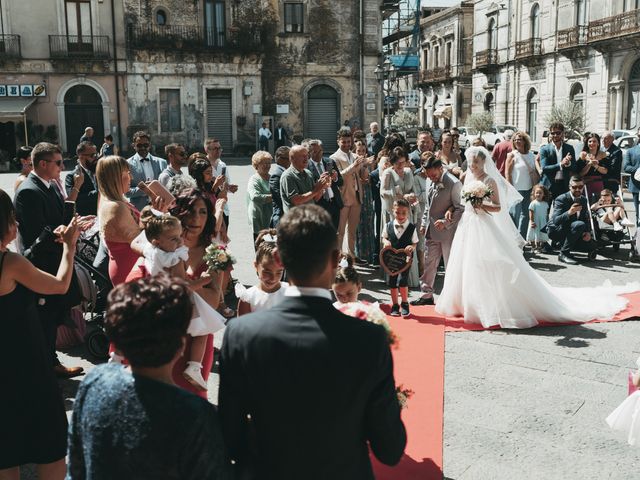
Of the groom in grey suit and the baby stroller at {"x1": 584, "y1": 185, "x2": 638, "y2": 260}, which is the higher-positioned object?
the groom in grey suit

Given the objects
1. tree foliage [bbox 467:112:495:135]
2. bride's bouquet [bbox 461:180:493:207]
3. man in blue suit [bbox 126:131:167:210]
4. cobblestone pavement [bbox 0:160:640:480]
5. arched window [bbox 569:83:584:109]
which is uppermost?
arched window [bbox 569:83:584:109]

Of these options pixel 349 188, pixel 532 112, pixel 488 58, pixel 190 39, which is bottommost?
pixel 349 188

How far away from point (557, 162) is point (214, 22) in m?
24.1

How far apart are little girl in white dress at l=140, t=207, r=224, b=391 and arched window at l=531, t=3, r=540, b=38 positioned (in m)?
38.5

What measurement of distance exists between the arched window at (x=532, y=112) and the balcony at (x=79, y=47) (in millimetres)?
23521

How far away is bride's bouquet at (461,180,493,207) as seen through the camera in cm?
702

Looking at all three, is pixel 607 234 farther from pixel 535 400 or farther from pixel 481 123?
pixel 481 123

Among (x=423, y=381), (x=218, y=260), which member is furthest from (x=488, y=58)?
(x=218, y=260)

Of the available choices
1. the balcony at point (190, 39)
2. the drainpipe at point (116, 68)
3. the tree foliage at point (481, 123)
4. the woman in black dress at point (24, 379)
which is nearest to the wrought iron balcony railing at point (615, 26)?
the tree foliage at point (481, 123)

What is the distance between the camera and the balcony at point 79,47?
29984 millimetres

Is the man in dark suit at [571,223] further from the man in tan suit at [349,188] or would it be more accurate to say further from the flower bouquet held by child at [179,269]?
the flower bouquet held by child at [179,269]

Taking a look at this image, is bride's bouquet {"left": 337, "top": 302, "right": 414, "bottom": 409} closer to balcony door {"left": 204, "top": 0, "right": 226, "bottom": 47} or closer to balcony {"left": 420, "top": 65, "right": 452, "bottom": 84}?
balcony door {"left": 204, "top": 0, "right": 226, "bottom": 47}

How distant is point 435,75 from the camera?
53.8 meters

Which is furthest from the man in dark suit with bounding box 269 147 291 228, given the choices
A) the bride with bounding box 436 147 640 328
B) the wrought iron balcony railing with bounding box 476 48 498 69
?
the wrought iron balcony railing with bounding box 476 48 498 69
